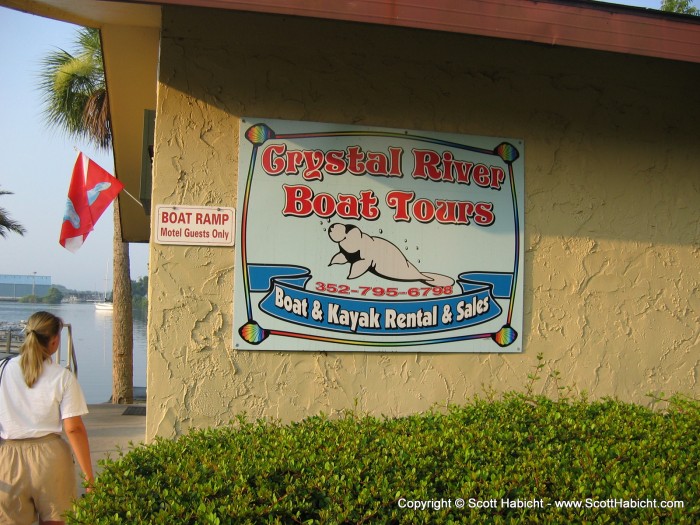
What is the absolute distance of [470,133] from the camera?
18.1 feet

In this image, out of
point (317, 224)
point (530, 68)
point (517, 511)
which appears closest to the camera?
point (517, 511)

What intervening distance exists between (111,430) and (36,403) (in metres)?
6.16

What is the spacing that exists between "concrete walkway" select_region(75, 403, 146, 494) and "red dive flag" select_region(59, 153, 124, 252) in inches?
89.8

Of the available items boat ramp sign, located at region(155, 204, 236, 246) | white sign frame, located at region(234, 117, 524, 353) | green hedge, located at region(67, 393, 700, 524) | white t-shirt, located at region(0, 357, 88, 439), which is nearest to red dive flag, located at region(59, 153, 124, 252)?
boat ramp sign, located at region(155, 204, 236, 246)

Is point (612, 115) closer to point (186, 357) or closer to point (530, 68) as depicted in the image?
point (530, 68)

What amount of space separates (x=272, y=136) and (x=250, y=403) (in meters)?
1.87

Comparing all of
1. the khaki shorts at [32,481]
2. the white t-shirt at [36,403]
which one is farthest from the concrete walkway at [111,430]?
the white t-shirt at [36,403]

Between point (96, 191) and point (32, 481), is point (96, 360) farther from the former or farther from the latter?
point (32, 481)

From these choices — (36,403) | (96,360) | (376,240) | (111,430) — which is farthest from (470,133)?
(96,360)

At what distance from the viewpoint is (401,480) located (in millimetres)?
3617

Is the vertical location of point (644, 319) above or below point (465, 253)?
below

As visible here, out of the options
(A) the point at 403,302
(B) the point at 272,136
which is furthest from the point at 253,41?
(A) the point at 403,302

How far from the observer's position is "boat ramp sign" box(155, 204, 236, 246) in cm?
496

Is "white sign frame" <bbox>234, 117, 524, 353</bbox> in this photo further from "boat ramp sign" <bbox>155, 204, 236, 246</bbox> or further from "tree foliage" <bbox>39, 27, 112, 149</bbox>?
"tree foliage" <bbox>39, 27, 112, 149</bbox>
